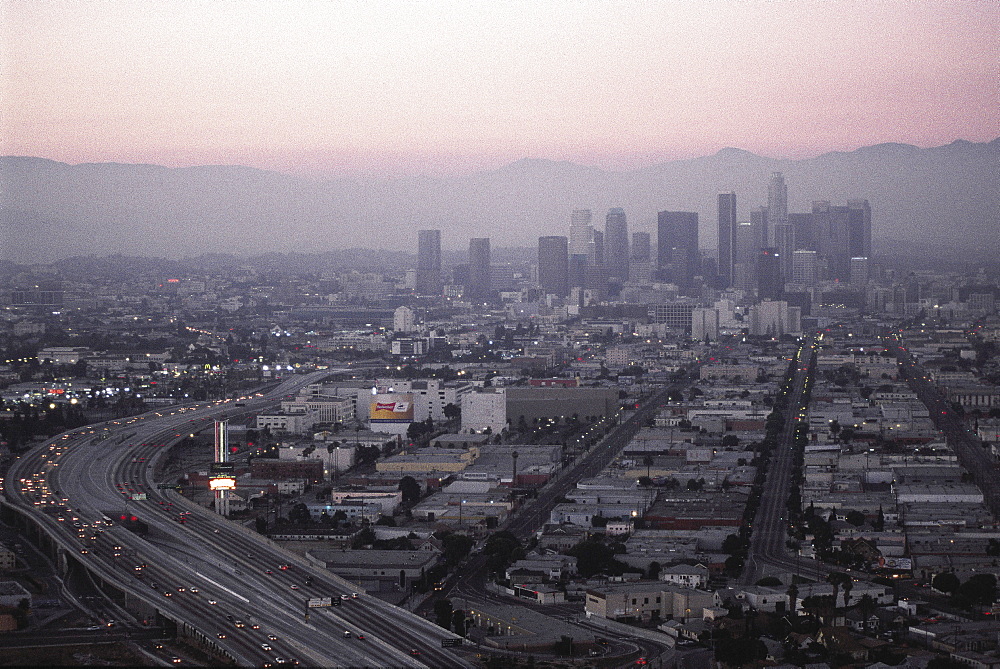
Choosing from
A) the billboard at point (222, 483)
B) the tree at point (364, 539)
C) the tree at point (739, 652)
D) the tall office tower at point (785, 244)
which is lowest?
the tree at point (739, 652)

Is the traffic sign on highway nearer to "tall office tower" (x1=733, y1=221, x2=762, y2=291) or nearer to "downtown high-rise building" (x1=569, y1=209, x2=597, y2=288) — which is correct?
"tall office tower" (x1=733, y1=221, x2=762, y2=291)

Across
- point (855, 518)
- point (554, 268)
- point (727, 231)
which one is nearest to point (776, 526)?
point (855, 518)

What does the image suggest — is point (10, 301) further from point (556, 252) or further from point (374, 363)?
point (556, 252)

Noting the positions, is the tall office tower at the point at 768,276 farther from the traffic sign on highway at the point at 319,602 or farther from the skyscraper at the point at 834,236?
the traffic sign on highway at the point at 319,602

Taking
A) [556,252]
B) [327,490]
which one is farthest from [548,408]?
[556,252]

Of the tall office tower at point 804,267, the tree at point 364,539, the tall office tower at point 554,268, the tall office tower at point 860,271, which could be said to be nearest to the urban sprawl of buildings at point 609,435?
the tree at point 364,539
